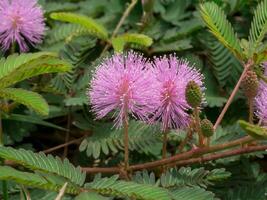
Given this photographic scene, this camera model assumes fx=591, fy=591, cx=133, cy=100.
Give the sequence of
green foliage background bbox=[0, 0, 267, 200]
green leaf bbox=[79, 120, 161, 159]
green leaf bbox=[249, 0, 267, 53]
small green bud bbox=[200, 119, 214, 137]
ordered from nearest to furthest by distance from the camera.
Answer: green foliage background bbox=[0, 0, 267, 200]
small green bud bbox=[200, 119, 214, 137]
green leaf bbox=[249, 0, 267, 53]
green leaf bbox=[79, 120, 161, 159]

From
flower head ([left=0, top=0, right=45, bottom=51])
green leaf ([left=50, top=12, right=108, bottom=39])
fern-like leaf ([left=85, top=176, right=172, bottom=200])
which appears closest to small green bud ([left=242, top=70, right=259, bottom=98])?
fern-like leaf ([left=85, top=176, right=172, bottom=200])

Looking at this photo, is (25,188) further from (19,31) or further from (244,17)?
(244,17)

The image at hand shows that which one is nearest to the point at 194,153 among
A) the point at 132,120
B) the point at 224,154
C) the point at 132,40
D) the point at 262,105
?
the point at 224,154

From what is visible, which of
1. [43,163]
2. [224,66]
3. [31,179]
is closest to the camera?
[31,179]

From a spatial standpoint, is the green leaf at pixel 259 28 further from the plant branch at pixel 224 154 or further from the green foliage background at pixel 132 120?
the plant branch at pixel 224 154

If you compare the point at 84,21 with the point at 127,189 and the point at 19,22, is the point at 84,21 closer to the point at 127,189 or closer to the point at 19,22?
the point at 19,22

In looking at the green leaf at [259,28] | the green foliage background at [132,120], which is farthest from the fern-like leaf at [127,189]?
the green leaf at [259,28]

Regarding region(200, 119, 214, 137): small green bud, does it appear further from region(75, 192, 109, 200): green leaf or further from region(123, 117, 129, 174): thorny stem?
region(75, 192, 109, 200): green leaf
